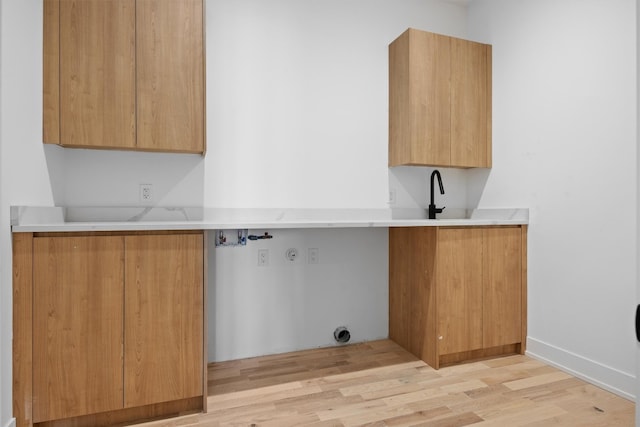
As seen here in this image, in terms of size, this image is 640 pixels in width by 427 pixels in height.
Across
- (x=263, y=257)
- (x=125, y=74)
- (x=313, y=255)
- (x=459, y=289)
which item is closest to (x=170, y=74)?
(x=125, y=74)

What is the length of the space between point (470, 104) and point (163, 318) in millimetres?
2315

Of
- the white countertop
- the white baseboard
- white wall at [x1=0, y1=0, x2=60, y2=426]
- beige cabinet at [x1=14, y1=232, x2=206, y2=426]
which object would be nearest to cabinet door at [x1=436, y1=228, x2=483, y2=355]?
the white countertop

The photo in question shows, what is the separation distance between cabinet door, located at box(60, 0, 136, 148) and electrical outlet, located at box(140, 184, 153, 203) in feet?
1.13

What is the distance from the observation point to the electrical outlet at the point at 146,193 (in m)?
2.01

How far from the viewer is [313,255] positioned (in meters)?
2.36

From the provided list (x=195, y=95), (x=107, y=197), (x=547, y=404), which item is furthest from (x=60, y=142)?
Answer: (x=547, y=404)

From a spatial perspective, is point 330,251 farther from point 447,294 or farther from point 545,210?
point 545,210

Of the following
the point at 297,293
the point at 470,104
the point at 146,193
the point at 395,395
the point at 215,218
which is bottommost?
the point at 395,395

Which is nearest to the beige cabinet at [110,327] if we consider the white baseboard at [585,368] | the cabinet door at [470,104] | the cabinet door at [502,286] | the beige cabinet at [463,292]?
the beige cabinet at [463,292]

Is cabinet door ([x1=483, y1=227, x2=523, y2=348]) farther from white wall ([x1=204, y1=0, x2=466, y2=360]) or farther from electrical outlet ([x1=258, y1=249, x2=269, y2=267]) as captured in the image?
electrical outlet ([x1=258, y1=249, x2=269, y2=267])

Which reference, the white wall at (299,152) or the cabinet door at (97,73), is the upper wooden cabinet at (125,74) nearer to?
the cabinet door at (97,73)

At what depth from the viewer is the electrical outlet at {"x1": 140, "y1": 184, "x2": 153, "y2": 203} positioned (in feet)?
6.60

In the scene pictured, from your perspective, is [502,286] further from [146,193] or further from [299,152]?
[146,193]

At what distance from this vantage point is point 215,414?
1594 mm
